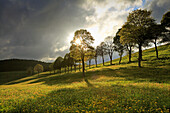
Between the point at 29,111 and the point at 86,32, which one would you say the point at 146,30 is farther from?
the point at 29,111

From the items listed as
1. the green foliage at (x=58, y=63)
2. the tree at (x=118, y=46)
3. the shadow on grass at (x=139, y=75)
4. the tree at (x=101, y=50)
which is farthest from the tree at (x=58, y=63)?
the tree at (x=118, y=46)

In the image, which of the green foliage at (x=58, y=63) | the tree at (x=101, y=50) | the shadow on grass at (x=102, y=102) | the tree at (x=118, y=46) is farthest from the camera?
the green foliage at (x=58, y=63)

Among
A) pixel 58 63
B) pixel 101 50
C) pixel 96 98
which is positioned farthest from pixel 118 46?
pixel 58 63

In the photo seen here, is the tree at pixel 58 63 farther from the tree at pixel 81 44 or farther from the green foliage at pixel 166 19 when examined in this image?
the green foliage at pixel 166 19

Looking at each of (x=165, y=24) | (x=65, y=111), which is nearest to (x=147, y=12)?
(x=165, y=24)

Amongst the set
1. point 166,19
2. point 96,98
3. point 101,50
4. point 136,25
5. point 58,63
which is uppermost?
point 166,19

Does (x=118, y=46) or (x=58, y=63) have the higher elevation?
(x=118, y=46)

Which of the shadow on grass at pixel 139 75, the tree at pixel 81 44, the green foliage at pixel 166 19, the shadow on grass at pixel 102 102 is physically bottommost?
the shadow on grass at pixel 139 75

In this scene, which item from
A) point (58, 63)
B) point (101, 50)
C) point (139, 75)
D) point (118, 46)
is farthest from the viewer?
point (58, 63)

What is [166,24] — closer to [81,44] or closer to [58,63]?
[81,44]

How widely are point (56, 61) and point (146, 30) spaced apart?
61318mm

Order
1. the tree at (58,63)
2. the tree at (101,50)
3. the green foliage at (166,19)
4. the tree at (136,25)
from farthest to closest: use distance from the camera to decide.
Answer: the tree at (58,63) → the tree at (101,50) → the green foliage at (166,19) → the tree at (136,25)

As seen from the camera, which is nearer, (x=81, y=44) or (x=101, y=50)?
(x=81, y=44)

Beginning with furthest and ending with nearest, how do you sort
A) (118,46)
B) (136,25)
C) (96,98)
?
(118,46)
(136,25)
(96,98)
